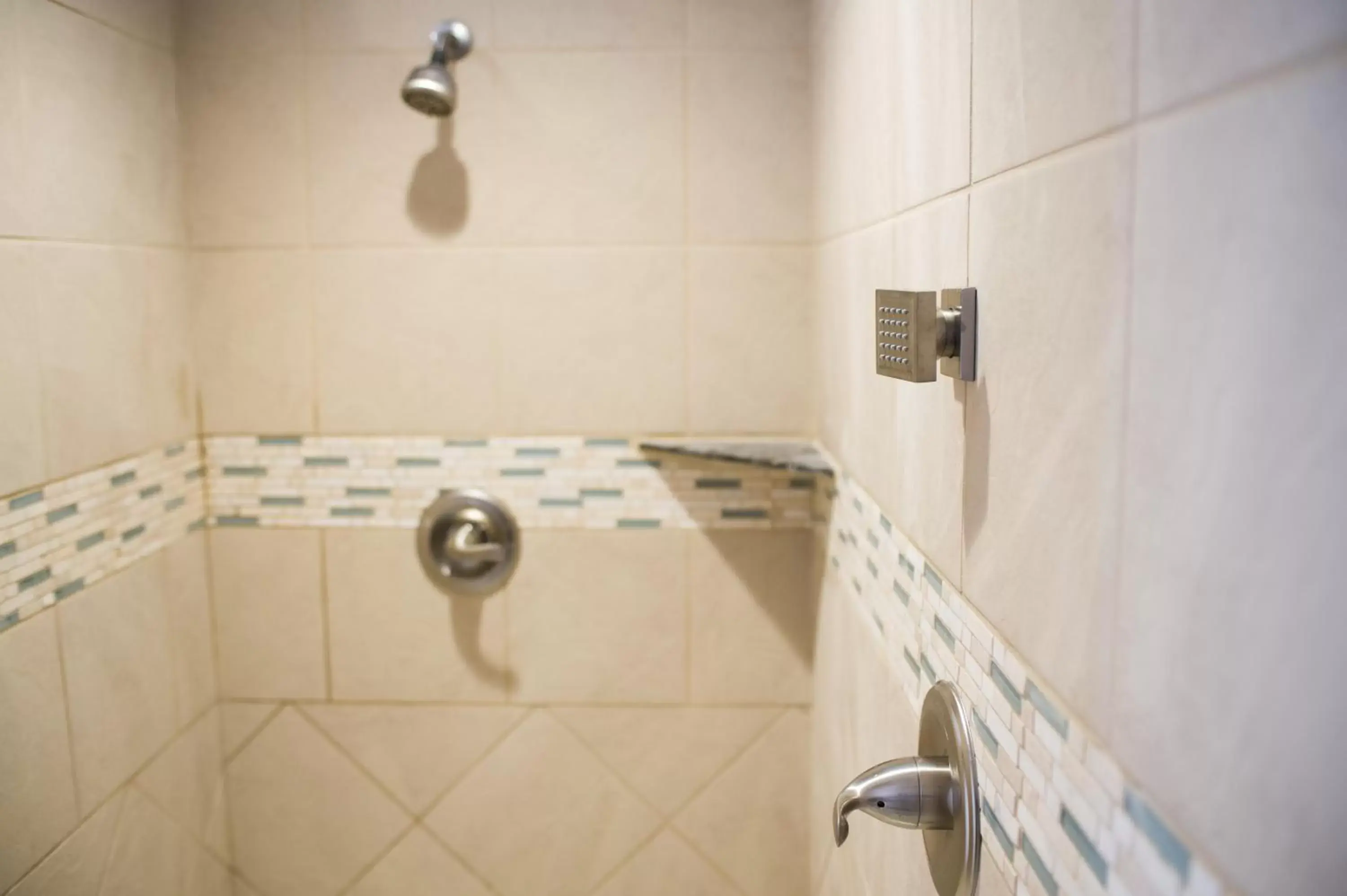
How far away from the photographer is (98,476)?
1.45 m

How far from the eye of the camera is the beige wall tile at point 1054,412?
0.53 metres

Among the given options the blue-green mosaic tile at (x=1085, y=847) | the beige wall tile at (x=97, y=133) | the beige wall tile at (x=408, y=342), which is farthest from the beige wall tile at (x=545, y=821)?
the blue-green mosaic tile at (x=1085, y=847)

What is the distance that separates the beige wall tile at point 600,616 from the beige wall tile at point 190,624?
1.75 feet

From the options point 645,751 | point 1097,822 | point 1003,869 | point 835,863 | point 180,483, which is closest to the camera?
point 1097,822

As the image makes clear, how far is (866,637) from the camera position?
1224 mm

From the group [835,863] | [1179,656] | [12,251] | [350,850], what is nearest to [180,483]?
[12,251]

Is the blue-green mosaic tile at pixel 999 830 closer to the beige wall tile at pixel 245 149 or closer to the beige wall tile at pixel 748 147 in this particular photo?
the beige wall tile at pixel 748 147

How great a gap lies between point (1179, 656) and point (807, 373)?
1.28 m

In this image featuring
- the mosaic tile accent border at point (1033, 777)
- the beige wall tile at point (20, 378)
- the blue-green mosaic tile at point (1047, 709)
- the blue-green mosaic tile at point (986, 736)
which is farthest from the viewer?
the beige wall tile at point (20, 378)

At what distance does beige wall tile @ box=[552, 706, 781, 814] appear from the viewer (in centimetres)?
179

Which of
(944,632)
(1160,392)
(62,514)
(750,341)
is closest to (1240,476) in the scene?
(1160,392)

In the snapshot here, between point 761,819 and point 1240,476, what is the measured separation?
1542 millimetres

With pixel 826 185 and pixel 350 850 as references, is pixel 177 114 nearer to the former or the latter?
pixel 826 185

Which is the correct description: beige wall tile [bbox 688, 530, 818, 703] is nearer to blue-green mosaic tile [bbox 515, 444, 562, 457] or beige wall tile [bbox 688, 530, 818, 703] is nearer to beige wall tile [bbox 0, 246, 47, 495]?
blue-green mosaic tile [bbox 515, 444, 562, 457]
